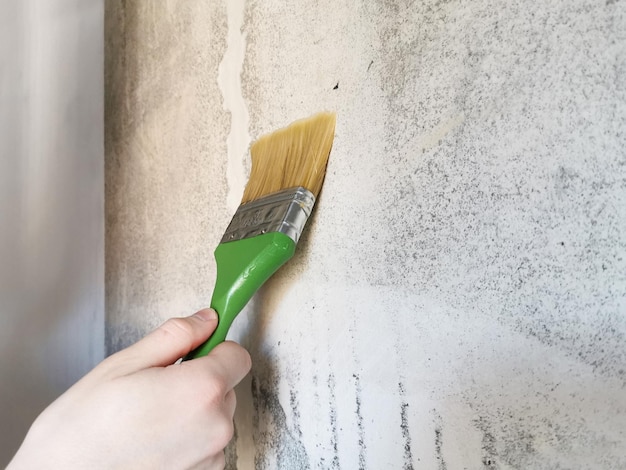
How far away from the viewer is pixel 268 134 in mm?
698

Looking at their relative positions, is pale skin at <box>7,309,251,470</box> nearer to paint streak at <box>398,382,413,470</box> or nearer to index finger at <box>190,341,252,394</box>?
index finger at <box>190,341,252,394</box>

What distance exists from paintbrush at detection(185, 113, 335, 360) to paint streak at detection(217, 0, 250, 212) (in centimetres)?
11

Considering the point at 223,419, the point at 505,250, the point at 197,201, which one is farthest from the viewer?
the point at 197,201

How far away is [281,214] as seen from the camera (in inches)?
22.7

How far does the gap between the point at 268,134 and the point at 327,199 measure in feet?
0.51

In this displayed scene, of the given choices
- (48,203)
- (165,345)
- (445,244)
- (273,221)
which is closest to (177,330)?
(165,345)

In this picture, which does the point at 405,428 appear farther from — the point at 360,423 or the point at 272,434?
the point at 272,434

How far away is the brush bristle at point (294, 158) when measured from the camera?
23.6 inches

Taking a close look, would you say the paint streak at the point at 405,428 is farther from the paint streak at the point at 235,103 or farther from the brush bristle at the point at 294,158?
the paint streak at the point at 235,103

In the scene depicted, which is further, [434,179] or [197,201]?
[197,201]

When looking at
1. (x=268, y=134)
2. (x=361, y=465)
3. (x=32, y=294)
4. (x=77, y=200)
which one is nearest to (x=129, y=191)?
(x=77, y=200)

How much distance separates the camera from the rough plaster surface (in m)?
0.37

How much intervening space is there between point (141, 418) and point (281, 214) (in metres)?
0.25

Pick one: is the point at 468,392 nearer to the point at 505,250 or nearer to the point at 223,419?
the point at 505,250
